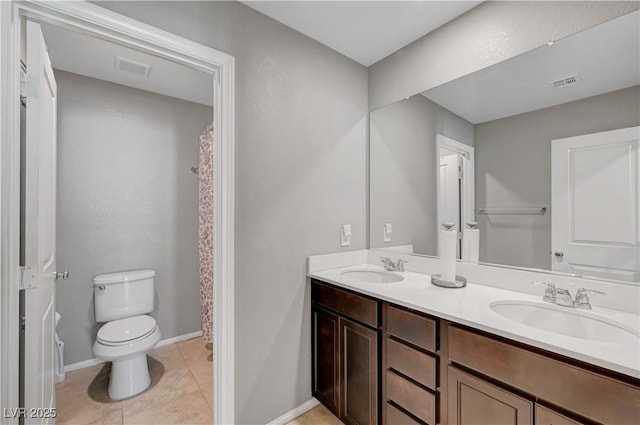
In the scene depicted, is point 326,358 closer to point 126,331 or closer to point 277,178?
point 277,178

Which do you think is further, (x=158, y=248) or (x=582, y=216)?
(x=158, y=248)

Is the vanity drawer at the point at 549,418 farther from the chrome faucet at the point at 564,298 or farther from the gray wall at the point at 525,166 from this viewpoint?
the gray wall at the point at 525,166

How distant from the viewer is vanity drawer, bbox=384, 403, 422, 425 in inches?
50.6

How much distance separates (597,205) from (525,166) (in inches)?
13.5

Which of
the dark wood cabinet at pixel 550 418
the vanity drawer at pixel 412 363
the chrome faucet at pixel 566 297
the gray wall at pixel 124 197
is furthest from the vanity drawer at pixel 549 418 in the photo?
the gray wall at pixel 124 197

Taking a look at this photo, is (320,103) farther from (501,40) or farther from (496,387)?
(496,387)

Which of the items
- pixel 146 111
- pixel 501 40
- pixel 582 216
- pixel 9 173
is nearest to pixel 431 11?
pixel 501 40

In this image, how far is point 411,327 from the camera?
1.27 metres

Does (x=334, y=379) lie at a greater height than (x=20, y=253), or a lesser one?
lesser

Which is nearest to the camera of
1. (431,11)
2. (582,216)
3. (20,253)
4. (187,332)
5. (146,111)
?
(20,253)

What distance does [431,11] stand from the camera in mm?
1584

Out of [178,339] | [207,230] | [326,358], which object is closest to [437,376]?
[326,358]

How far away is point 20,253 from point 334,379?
5.38ft

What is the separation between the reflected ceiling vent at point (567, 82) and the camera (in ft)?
4.26
